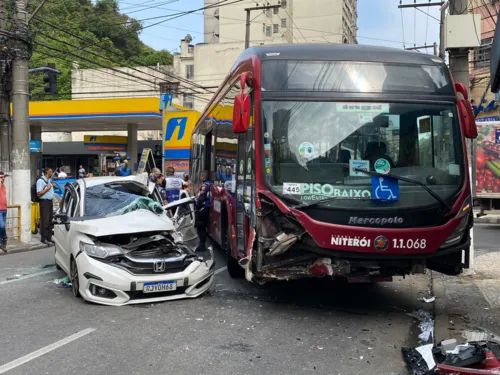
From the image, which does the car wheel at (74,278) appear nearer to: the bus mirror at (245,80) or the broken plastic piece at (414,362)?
the bus mirror at (245,80)

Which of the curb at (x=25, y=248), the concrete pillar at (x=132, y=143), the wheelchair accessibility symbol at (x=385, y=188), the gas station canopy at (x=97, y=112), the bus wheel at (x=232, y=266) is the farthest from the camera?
the concrete pillar at (x=132, y=143)

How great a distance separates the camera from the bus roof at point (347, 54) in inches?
255

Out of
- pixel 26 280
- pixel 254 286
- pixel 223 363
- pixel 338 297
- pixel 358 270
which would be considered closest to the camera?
pixel 223 363

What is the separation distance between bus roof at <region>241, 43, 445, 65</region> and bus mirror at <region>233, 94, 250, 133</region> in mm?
630

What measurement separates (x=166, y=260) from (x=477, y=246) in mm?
8717

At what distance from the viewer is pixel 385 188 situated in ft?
19.5

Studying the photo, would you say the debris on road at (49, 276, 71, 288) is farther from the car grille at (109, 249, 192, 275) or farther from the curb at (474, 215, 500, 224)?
the curb at (474, 215, 500, 224)

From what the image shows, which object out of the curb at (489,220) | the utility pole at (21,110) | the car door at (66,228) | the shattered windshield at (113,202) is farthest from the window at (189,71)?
the shattered windshield at (113,202)

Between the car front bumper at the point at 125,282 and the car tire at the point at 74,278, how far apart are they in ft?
0.82

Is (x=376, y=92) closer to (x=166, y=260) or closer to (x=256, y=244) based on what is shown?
(x=256, y=244)

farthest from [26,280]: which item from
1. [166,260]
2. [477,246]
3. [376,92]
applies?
[477,246]

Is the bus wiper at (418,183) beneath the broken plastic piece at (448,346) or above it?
above

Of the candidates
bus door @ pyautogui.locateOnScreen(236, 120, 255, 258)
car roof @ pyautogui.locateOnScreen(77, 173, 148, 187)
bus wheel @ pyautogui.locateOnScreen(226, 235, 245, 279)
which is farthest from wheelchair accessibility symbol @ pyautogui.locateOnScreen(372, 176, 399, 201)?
car roof @ pyautogui.locateOnScreen(77, 173, 148, 187)

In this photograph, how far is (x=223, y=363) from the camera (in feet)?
16.0
